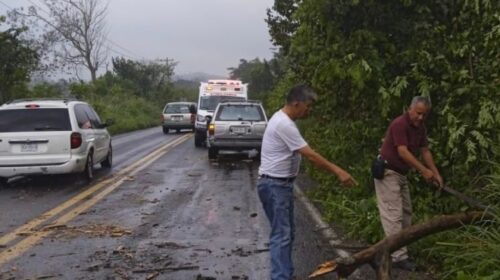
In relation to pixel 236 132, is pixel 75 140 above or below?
above

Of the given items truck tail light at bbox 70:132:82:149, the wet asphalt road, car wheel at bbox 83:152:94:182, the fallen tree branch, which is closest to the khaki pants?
the fallen tree branch

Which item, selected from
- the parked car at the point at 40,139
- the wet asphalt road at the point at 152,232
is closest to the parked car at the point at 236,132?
the wet asphalt road at the point at 152,232

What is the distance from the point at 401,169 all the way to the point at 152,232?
3354mm

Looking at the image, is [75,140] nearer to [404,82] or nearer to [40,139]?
[40,139]

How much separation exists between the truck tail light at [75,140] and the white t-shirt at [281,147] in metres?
7.48

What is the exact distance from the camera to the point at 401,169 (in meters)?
6.42

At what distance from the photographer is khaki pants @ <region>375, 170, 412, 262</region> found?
251 inches

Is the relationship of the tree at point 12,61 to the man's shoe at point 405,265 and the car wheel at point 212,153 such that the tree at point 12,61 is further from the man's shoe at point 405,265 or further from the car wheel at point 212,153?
the man's shoe at point 405,265

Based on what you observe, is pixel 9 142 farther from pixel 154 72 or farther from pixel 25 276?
pixel 154 72

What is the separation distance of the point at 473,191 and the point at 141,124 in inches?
1494

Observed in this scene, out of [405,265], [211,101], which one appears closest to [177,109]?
[211,101]

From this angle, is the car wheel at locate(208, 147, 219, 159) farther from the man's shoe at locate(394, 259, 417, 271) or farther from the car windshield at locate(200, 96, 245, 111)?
the man's shoe at locate(394, 259, 417, 271)

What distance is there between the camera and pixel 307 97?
17.9 feet

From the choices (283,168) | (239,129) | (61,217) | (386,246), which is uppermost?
(283,168)
